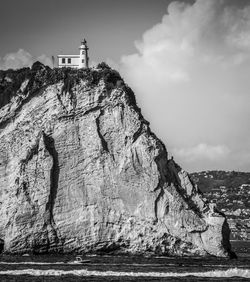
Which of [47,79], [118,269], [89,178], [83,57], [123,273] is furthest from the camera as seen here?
[83,57]

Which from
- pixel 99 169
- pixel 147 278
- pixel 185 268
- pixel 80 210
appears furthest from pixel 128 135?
pixel 147 278

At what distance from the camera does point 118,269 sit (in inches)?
2276

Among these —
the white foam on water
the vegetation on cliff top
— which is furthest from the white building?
the white foam on water

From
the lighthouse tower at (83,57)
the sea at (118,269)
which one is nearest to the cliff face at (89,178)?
the sea at (118,269)

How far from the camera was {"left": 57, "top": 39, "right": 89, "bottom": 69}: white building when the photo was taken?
3564 inches

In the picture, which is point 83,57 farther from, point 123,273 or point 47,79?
point 123,273

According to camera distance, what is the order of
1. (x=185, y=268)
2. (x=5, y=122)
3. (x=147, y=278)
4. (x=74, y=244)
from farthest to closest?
(x=5, y=122) < (x=74, y=244) < (x=185, y=268) < (x=147, y=278)

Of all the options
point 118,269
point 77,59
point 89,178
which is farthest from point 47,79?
point 118,269

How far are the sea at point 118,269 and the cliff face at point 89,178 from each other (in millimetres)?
2203

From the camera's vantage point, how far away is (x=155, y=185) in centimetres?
7331

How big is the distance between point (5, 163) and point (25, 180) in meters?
3.17

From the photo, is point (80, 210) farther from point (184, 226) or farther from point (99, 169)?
point (184, 226)

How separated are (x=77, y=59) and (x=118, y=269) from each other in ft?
130

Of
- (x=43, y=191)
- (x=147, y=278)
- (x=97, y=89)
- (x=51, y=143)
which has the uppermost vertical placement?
(x=97, y=89)
